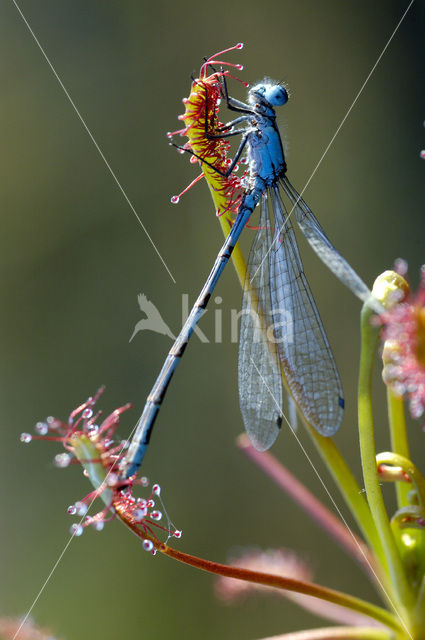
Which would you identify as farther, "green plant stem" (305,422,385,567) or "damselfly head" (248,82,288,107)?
"damselfly head" (248,82,288,107)

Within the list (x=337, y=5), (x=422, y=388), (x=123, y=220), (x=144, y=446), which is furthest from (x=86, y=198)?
(x=422, y=388)

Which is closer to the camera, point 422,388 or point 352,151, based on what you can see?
point 422,388

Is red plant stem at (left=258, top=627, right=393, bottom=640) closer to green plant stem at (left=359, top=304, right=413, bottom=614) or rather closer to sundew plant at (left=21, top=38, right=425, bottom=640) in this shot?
sundew plant at (left=21, top=38, right=425, bottom=640)

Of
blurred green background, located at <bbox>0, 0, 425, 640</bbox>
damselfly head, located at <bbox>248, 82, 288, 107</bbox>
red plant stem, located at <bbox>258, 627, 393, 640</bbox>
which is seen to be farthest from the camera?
blurred green background, located at <bbox>0, 0, 425, 640</bbox>

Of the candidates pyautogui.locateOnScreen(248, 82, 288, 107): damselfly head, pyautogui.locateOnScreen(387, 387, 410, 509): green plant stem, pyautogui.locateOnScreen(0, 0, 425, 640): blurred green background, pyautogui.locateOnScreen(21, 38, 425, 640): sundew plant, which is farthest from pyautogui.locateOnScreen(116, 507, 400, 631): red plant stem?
pyautogui.locateOnScreen(0, 0, 425, 640): blurred green background

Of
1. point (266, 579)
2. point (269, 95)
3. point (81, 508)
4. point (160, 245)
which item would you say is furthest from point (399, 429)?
point (160, 245)

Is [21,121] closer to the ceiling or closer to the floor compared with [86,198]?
closer to the ceiling

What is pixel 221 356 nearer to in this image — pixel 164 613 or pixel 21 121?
pixel 164 613
